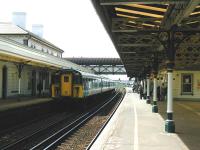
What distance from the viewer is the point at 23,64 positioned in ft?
97.6

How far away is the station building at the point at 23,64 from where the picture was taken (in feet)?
83.9

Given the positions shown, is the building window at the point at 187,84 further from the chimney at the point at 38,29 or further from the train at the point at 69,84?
the chimney at the point at 38,29

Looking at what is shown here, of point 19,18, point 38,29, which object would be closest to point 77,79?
point 19,18

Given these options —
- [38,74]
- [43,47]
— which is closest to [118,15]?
[38,74]

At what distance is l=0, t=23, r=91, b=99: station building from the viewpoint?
83.9ft

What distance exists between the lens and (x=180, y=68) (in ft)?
111

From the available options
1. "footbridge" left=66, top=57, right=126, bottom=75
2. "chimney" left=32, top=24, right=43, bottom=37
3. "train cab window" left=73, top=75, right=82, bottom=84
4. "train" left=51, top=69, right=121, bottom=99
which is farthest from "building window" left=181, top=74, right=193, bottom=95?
"footbridge" left=66, top=57, right=126, bottom=75

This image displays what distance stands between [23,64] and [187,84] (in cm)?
1385

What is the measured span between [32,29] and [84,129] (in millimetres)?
46725

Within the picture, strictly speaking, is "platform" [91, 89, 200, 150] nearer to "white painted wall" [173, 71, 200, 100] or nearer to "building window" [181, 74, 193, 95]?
"white painted wall" [173, 71, 200, 100]

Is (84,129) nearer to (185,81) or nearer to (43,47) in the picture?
(185,81)

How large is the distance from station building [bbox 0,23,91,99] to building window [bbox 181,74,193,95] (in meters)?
9.01

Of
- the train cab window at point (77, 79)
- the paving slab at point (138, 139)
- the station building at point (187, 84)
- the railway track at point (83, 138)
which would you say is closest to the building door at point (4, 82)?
the train cab window at point (77, 79)

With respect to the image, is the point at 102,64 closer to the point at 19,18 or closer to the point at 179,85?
the point at 19,18
